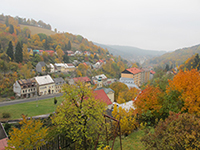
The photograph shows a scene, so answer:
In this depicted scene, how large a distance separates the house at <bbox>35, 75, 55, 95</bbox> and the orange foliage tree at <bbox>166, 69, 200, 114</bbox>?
116 ft

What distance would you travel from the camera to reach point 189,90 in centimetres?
994

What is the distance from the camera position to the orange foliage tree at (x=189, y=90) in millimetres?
9359

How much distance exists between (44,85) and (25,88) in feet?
17.9

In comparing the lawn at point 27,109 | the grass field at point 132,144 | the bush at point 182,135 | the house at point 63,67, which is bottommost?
the lawn at point 27,109

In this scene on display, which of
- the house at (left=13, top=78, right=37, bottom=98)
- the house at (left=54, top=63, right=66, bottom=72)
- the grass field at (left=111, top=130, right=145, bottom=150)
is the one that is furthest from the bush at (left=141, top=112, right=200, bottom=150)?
the house at (left=54, top=63, right=66, bottom=72)

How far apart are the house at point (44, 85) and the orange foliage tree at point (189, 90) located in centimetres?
3538

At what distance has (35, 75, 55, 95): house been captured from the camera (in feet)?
124

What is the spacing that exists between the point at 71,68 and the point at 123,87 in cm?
3140

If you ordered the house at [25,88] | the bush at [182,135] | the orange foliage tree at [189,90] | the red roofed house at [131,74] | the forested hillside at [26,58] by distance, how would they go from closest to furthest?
the bush at [182,135]
the orange foliage tree at [189,90]
the house at [25,88]
the forested hillside at [26,58]
the red roofed house at [131,74]

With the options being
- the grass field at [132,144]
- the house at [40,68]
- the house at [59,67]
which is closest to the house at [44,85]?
the house at [40,68]

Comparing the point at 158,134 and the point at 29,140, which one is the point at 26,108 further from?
the point at 158,134

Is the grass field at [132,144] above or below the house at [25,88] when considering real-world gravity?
above

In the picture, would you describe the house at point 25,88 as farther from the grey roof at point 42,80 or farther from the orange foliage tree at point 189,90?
the orange foliage tree at point 189,90

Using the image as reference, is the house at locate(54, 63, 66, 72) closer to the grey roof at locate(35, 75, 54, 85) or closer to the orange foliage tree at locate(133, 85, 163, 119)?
the grey roof at locate(35, 75, 54, 85)
